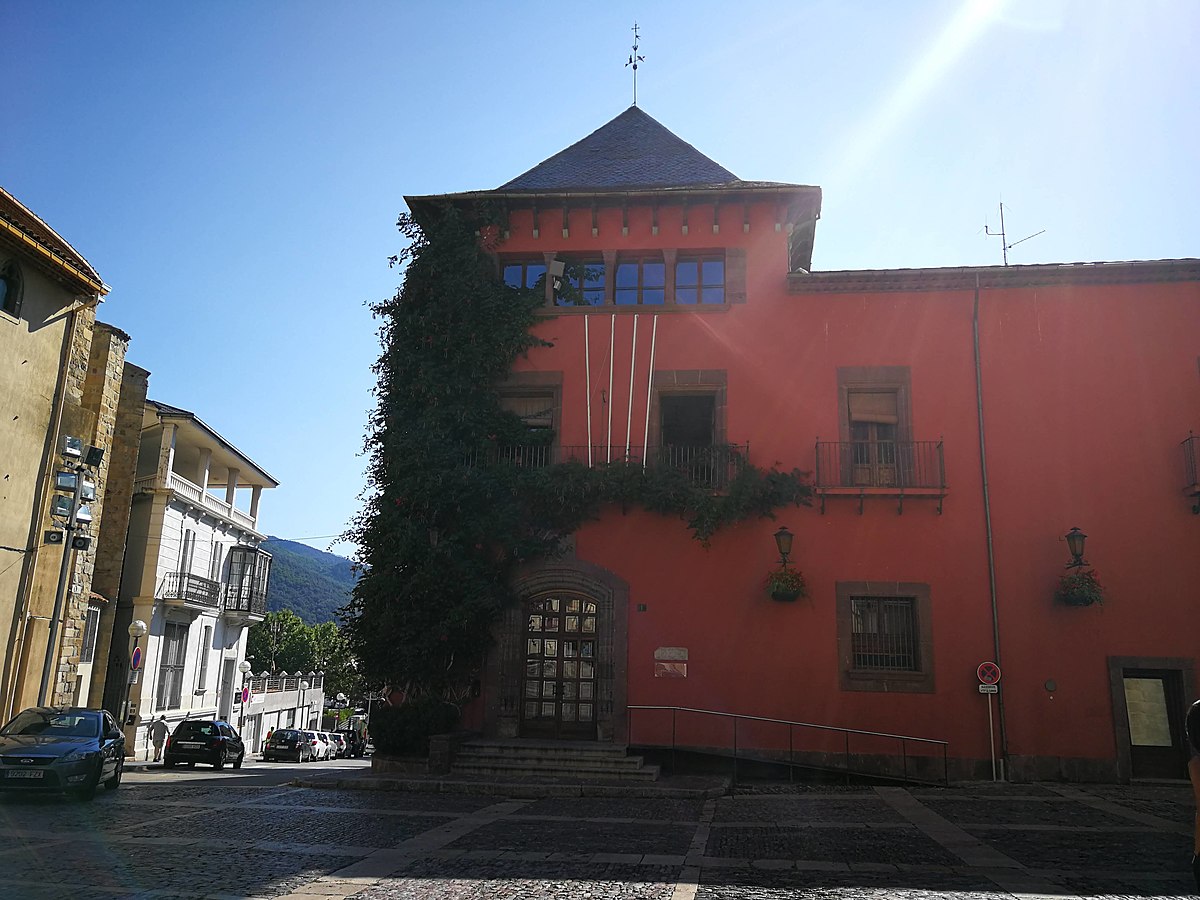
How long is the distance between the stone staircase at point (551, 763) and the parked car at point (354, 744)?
101ft

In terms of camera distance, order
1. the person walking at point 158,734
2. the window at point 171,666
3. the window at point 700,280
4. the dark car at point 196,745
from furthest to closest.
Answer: the window at point 171,666, the person walking at point 158,734, the dark car at point 196,745, the window at point 700,280

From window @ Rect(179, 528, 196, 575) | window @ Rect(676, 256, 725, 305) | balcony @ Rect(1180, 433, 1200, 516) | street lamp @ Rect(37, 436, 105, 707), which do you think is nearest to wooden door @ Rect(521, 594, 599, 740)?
window @ Rect(676, 256, 725, 305)

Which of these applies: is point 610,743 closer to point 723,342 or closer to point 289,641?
point 723,342

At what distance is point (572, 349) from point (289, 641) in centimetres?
6491

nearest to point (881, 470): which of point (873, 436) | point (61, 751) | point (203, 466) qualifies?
point (873, 436)

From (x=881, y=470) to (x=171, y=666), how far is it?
81.6 ft

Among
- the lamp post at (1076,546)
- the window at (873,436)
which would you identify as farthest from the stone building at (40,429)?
the lamp post at (1076,546)

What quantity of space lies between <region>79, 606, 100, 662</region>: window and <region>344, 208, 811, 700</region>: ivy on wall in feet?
44.1

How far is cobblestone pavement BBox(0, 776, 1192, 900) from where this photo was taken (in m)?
7.37

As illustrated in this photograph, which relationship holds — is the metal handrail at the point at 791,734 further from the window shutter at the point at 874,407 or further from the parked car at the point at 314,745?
the parked car at the point at 314,745

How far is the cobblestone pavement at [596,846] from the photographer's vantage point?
7367 mm

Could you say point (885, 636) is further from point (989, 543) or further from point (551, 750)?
point (551, 750)

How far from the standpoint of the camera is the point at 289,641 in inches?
2980

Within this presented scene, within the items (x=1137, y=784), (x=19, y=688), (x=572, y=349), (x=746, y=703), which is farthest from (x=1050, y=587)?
(x=19, y=688)
